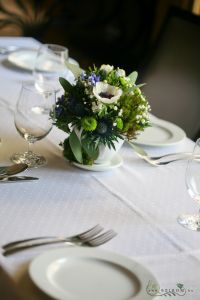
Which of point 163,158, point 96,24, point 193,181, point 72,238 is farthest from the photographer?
point 96,24

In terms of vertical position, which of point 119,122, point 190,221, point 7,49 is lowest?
point 7,49

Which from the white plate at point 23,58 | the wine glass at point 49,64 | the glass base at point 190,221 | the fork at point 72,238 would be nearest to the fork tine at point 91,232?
the fork at point 72,238

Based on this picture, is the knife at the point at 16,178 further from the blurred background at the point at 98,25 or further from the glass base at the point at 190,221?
the blurred background at the point at 98,25

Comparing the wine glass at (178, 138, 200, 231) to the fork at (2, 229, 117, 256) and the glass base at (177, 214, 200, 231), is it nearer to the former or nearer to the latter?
the glass base at (177, 214, 200, 231)

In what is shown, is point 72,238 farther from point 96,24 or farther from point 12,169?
point 96,24

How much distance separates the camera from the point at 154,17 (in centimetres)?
427

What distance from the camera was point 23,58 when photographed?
6.80 ft

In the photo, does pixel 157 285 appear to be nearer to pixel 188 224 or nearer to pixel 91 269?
pixel 91 269

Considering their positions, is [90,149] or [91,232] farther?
[90,149]

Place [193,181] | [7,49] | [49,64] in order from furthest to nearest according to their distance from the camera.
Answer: [7,49]
[49,64]
[193,181]

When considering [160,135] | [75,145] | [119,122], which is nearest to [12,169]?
[75,145]

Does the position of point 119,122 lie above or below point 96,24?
above

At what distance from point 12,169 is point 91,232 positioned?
27cm

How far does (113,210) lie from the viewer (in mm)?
1229
